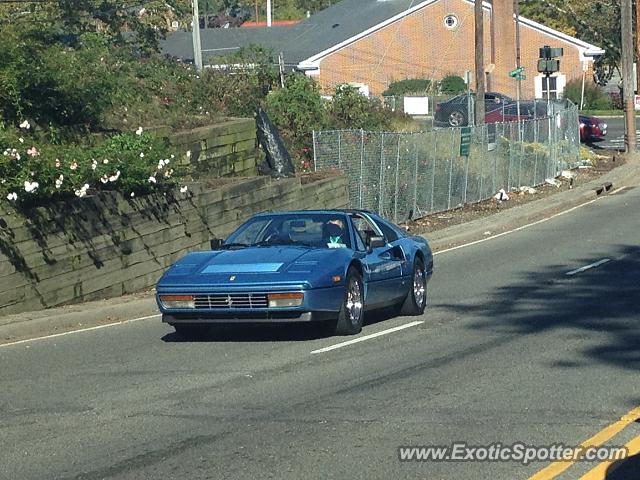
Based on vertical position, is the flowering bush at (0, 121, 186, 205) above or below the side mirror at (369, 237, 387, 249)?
above

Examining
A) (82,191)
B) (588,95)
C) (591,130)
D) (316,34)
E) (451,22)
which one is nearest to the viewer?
(82,191)

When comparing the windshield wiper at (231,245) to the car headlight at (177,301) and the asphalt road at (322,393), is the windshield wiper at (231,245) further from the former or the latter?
the car headlight at (177,301)

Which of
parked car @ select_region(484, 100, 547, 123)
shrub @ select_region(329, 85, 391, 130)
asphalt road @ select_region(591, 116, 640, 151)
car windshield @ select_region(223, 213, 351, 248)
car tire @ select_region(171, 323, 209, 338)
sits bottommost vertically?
asphalt road @ select_region(591, 116, 640, 151)

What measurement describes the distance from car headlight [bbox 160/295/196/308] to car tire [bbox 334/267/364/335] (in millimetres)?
1551

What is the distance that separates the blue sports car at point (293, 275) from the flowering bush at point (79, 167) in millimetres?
3018

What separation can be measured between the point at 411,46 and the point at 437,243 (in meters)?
47.0

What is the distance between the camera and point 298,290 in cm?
1192

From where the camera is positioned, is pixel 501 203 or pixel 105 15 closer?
pixel 501 203

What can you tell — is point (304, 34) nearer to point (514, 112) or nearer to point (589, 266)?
point (514, 112)

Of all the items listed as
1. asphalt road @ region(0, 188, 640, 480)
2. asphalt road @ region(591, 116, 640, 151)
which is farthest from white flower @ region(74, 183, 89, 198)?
asphalt road @ region(591, 116, 640, 151)

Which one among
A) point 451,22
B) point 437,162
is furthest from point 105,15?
point 451,22

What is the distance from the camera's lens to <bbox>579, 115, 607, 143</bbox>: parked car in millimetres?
48756

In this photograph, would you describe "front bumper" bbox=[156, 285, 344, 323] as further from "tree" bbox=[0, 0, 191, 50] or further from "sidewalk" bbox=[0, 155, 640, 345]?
"tree" bbox=[0, 0, 191, 50]

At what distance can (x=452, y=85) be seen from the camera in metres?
65.4
